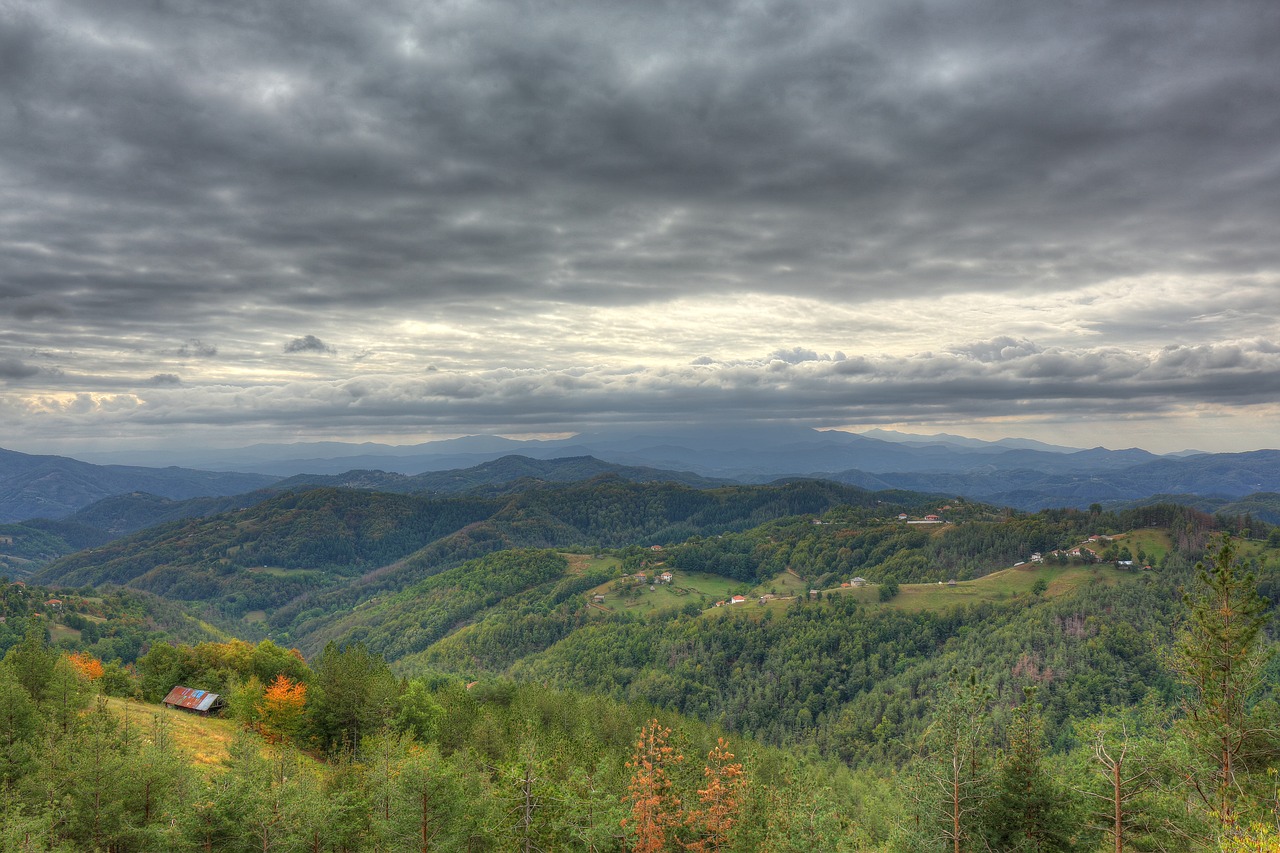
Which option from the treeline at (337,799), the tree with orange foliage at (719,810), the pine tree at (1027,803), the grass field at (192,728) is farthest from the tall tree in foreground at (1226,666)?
the grass field at (192,728)

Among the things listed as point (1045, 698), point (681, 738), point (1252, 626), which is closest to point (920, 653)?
point (1045, 698)

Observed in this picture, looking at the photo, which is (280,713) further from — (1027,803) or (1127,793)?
(1127,793)

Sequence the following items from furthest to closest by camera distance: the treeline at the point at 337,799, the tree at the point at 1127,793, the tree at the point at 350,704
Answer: the tree at the point at 350,704 < the treeline at the point at 337,799 < the tree at the point at 1127,793

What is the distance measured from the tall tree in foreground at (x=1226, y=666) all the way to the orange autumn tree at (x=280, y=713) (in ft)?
249

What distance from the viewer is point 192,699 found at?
7731 cm

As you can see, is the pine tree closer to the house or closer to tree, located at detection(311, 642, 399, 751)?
tree, located at detection(311, 642, 399, 751)

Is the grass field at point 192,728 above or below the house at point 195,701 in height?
above

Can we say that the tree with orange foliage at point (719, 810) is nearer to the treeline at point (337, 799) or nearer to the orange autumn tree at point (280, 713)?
the treeline at point (337, 799)

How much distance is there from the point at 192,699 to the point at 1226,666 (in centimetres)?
10096

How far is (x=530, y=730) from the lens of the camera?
213 ft

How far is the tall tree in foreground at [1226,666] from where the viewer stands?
97.1ft

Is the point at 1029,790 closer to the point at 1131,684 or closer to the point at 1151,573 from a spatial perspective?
the point at 1131,684

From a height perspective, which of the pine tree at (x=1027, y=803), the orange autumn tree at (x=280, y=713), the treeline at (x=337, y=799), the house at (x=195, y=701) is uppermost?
the pine tree at (x=1027, y=803)

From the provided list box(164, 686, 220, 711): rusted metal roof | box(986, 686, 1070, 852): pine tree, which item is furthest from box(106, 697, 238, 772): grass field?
box(986, 686, 1070, 852): pine tree
